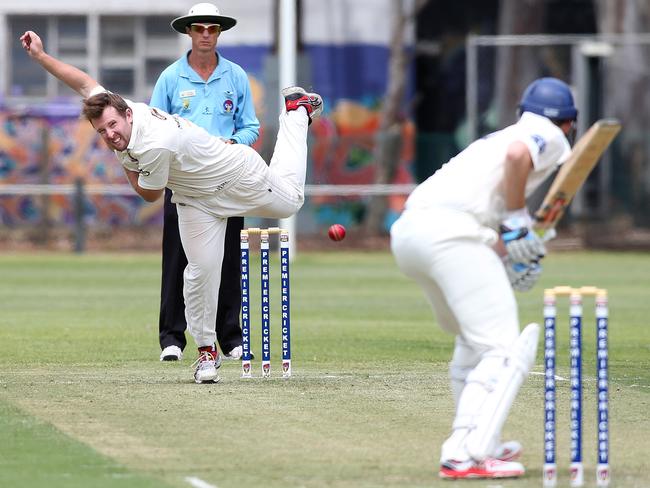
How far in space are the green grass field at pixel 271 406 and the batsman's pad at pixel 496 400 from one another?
0.54ft

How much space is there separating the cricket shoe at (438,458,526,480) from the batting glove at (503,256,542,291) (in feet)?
2.56

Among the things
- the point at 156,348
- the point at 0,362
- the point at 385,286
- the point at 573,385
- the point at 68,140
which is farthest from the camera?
the point at 68,140

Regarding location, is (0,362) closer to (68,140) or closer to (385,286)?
(385,286)

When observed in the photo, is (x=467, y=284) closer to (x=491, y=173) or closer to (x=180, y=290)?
(x=491, y=173)

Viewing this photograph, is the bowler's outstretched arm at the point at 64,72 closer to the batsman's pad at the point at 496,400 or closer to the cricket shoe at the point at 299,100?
the cricket shoe at the point at 299,100

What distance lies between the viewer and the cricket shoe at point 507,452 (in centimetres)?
637

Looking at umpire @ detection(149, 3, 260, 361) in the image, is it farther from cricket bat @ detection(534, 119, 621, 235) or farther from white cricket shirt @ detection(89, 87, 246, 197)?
cricket bat @ detection(534, 119, 621, 235)

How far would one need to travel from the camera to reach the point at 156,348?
36.6 feet

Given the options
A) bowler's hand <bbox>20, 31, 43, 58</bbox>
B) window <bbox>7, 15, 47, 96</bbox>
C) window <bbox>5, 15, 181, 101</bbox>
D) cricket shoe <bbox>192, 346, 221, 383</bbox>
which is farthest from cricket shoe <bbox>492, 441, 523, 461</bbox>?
window <bbox>7, 15, 47, 96</bbox>

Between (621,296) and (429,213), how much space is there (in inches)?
408

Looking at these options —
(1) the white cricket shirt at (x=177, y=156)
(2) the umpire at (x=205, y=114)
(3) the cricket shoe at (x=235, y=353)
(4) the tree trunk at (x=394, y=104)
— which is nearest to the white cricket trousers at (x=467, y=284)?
(1) the white cricket shirt at (x=177, y=156)

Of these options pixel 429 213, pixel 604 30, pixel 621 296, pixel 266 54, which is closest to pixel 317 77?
pixel 266 54

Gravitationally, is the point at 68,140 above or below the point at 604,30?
below

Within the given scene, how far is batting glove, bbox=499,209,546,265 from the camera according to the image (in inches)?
246
